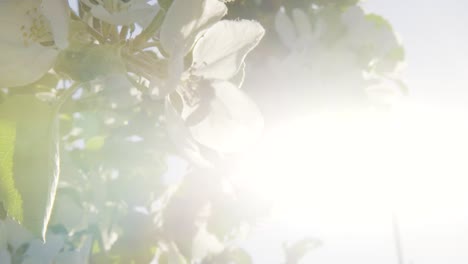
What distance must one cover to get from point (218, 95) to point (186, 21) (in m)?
0.15

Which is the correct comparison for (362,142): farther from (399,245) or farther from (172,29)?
(399,245)

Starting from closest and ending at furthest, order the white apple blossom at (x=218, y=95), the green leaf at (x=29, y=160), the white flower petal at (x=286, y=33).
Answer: the green leaf at (x=29, y=160) → the white apple blossom at (x=218, y=95) → the white flower petal at (x=286, y=33)

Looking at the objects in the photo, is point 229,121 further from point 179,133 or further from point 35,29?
point 35,29

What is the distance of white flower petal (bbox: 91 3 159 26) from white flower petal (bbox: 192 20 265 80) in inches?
3.2

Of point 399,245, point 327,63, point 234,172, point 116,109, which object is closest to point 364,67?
point 327,63

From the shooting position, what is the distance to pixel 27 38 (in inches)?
22.4

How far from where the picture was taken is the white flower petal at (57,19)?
1.76 feet

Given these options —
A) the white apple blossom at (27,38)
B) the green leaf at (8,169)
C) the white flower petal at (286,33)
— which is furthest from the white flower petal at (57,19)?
the white flower petal at (286,33)

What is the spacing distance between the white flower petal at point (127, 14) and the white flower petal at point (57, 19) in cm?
3

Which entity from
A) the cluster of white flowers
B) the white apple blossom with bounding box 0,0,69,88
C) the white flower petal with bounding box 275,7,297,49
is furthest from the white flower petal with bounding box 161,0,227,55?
the white flower petal with bounding box 275,7,297,49

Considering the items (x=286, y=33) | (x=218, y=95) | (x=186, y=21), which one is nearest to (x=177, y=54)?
(x=186, y=21)

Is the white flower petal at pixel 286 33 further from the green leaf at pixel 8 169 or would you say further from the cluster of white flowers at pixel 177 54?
the green leaf at pixel 8 169

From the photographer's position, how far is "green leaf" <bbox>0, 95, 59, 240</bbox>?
1.68 ft

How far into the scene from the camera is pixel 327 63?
5.19ft
